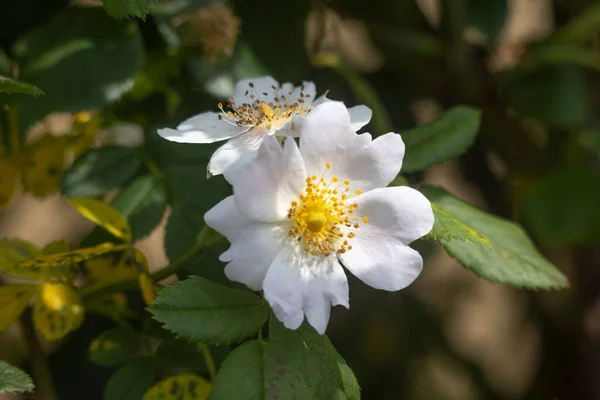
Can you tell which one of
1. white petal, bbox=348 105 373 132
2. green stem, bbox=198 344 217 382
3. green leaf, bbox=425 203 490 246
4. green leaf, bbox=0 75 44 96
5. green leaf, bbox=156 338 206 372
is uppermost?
A: green leaf, bbox=0 75 44 96

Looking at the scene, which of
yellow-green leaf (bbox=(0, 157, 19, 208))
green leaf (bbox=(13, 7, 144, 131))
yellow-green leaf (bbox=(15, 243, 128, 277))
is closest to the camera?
yellow-green leaf (bbox=(15, 243, 128, 277))

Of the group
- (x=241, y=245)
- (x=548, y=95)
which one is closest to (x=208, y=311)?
(x=241, y=245)

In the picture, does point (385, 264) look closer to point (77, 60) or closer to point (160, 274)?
point (160, 274)

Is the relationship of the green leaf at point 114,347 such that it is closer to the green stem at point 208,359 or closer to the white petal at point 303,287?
the green stem at point 208,359

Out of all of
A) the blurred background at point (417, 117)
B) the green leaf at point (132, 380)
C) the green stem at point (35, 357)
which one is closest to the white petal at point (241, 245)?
the blurred background at point (417, 117)

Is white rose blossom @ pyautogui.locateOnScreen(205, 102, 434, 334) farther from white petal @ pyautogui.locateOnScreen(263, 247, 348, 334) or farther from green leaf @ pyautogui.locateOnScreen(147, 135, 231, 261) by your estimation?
green leaf @ pyautogui.locateOnScreen(147, 135, 231, 261)

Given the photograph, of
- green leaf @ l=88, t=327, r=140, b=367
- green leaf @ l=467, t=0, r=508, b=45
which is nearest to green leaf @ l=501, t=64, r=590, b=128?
green leaf @ l=467, t=0, r=508, b=45
